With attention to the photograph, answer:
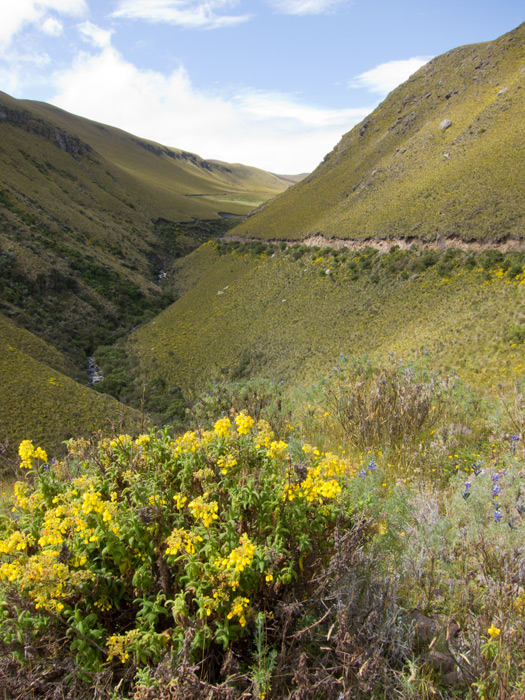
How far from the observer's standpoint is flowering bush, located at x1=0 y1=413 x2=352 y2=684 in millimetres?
1997

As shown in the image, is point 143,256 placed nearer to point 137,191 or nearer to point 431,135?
point 137,191

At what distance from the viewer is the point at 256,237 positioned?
4381cm

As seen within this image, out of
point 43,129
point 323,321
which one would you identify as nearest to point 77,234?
point 323,321

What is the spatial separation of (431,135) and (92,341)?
36124 mm

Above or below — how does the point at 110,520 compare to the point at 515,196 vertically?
below

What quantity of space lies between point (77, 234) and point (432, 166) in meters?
36.9

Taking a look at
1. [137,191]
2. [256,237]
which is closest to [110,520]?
[256,237]

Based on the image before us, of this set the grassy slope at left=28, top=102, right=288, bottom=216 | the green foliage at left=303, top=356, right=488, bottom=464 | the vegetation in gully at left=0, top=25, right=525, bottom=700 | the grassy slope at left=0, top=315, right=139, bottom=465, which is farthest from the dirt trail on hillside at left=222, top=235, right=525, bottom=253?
the grassy slope at left=28, top=102, right=288, bottom=216

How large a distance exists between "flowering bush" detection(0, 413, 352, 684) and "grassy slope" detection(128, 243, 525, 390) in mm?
11581

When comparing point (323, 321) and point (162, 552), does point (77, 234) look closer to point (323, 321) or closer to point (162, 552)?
point (323, 321)

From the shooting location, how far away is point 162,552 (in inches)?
91.8

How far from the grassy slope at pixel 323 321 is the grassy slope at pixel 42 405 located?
24.2 feet

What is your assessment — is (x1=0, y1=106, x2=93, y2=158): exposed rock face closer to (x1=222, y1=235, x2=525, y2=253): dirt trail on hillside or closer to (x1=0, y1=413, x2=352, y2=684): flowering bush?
(x1=222, y1=235, x2=525, y2=253): dirt trail on hillside

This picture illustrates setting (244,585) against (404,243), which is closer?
(244,585)
